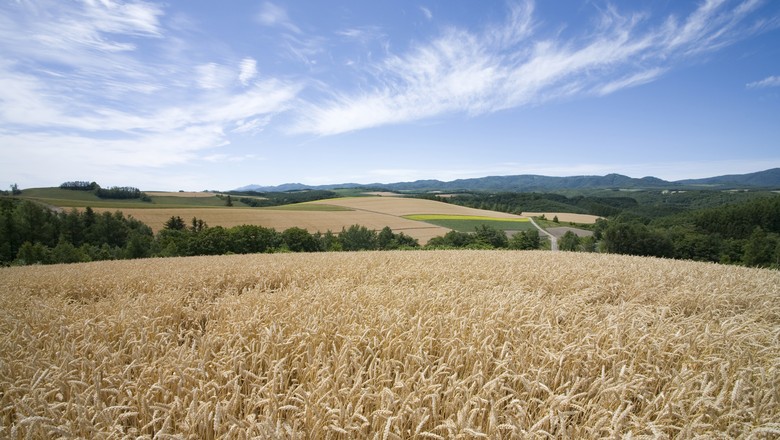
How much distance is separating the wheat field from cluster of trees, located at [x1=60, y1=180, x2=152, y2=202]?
112309mm

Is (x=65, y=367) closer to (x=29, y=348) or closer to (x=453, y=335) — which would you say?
(x=29, y=348)

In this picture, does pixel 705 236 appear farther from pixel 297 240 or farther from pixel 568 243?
pixel 297 240

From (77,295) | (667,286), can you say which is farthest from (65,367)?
(667,286)

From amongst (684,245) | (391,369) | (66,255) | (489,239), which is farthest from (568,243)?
(66,255)

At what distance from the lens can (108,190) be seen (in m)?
95.7

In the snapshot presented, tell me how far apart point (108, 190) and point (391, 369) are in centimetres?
12595

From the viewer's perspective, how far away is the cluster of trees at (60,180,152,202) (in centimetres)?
9388

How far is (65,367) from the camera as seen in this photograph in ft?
8.01

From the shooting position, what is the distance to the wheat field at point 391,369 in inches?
75.4

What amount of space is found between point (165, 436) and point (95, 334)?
2521mm

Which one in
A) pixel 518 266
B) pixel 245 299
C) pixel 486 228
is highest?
pixel 245 299

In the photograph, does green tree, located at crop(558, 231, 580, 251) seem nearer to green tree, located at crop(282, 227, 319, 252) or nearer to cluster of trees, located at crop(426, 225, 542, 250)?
cluster of trees, located at crop(426, 225, 542, 250)

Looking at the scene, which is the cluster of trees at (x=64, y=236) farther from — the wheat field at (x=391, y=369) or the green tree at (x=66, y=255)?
the wheat field at (x=391, y=369)

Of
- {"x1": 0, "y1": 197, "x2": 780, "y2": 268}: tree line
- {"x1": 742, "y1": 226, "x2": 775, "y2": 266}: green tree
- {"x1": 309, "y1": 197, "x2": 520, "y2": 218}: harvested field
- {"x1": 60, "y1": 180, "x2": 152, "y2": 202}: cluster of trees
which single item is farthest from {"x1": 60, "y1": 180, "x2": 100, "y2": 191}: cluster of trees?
{"x1": 742, "y1": 226, "x2": 775, "y2": 266}: green tree
